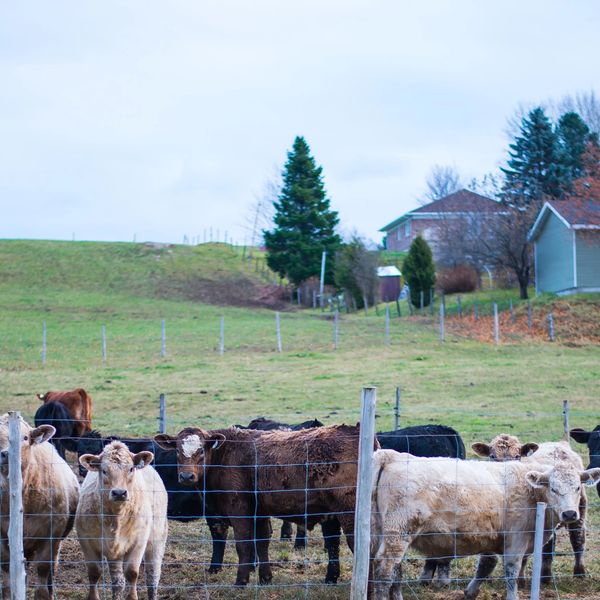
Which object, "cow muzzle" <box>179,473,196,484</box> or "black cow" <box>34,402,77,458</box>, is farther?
"black cow" <box>34,402,77,458</box>

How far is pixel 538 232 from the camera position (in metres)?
45.9

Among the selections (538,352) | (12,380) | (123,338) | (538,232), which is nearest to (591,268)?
(538,232)

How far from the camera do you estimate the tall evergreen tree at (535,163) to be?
53.5 meters

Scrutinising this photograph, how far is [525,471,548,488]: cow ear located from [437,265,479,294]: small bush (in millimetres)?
42222

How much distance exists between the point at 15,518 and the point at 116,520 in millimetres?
1228

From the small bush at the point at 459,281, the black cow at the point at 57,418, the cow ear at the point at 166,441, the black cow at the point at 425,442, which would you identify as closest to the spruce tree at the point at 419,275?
the small bush at the point at 459,281

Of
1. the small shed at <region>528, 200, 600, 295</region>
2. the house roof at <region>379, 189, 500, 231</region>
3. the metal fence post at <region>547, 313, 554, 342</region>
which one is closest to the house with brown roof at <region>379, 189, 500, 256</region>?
the house roof at <region>379, 189, 500, 231</region>

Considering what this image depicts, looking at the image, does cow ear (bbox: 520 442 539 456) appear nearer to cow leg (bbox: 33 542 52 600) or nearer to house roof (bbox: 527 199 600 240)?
cow leg (bbox: 33 542 52 600)

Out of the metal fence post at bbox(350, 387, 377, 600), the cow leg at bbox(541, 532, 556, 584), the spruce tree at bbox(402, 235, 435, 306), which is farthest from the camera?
the spruce tree at bbox(402, 235, 435, 306)

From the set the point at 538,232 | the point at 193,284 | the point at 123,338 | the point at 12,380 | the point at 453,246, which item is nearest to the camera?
the point at 12,380

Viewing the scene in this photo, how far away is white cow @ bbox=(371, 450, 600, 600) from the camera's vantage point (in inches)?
322

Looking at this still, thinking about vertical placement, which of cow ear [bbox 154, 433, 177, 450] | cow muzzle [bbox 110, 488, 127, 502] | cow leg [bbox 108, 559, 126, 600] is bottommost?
cow leg [bbox 108, 559, 126, 600]

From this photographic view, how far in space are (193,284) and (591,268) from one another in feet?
89.0

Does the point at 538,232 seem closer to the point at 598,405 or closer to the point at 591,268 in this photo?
the point at 591,268
